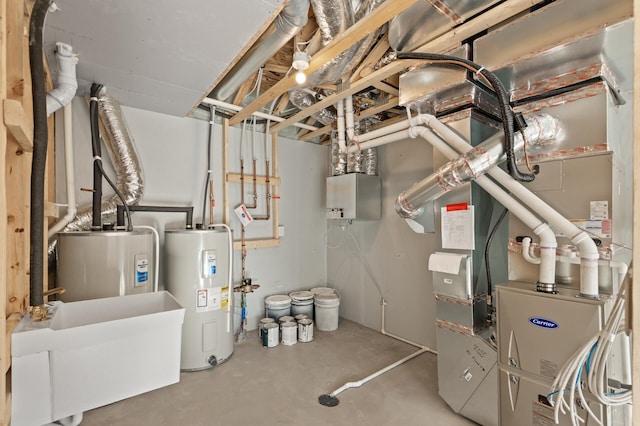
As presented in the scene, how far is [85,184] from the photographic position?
2.51 metres

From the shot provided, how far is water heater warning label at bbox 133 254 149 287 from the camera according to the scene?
87.5 inches

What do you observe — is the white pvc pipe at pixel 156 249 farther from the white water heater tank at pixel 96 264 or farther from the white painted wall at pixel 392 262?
the white painted wall at pixel 392 262

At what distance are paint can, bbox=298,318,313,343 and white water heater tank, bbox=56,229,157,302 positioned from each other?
166cm

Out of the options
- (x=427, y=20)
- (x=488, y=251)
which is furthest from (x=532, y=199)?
(x=427, y=20)

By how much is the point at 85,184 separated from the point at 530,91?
135 inches

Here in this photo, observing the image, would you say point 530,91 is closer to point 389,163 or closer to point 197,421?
point 389,163

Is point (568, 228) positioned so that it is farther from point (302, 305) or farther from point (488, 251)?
point (302, 305)

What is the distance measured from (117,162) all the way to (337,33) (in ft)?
6.59

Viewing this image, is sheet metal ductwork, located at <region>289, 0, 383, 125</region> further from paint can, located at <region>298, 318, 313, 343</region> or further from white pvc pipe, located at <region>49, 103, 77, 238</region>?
paint can, located at <region>298, 318, 313, 343</region>

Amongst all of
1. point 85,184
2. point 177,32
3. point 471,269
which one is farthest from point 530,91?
point 85,184

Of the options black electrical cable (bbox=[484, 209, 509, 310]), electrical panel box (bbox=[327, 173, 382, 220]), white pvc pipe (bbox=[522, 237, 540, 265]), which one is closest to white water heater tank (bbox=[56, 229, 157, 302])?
electrical panel box (bbox=[327, 173, 382, 220])

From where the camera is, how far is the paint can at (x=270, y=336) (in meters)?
3.00

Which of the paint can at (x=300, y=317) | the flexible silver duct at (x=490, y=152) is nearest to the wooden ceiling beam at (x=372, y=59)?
the flexible silver duct at (x=490, y=152)

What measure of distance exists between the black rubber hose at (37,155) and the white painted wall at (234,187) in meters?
1.69
